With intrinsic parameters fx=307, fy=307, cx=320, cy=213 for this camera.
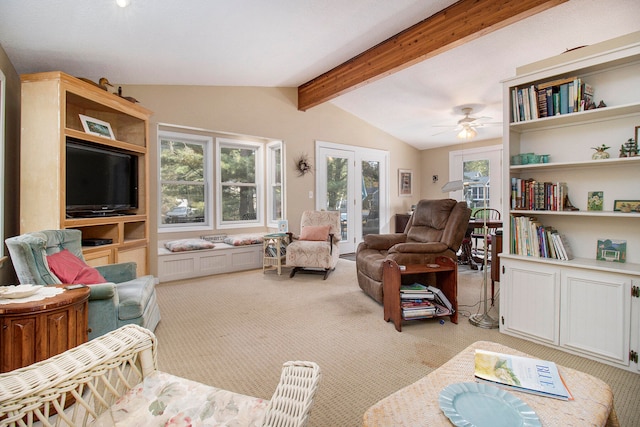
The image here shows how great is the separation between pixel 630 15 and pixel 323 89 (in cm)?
341

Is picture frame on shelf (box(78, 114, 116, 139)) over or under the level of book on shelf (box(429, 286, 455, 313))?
over

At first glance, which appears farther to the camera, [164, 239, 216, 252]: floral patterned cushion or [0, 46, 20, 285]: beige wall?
[164, 239, 216, 252]: floral patterned cushion

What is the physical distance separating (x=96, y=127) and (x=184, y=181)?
1805 millimetres


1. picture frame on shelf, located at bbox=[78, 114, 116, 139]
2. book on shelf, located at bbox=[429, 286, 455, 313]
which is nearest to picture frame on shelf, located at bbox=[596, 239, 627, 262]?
book on shelf, located at bbox=[429, 286, 455, 313]

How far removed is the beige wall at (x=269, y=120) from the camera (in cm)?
412

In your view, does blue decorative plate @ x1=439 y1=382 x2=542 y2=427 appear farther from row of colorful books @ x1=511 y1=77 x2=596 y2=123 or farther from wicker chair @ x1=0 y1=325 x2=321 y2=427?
row of colorful books @ x1=511 y1=77 x2=596 y2=123

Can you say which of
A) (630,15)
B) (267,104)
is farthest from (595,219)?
(267,104)

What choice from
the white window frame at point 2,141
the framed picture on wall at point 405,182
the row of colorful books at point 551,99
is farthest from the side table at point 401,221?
the white window frame at point 2,141

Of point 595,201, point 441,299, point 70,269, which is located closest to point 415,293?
point 441,299

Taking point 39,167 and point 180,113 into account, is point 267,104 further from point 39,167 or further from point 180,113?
point 39,167

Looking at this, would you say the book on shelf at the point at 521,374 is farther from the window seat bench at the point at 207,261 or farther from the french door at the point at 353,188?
the french door at the point at 353,188

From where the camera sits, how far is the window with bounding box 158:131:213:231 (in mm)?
→ 4871

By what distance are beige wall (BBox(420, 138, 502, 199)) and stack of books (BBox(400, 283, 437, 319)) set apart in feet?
15.1

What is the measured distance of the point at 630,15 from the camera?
2.67 m
